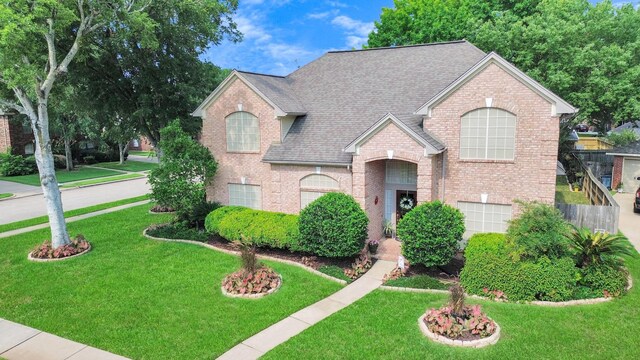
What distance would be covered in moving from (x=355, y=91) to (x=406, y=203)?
22.2 feet

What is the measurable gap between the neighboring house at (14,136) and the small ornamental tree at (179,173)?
37.3 m

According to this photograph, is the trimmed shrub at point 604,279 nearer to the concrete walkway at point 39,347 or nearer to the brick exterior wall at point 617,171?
the concrete walkway at point 39,347

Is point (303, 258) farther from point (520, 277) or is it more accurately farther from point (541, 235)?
point (541, 235)

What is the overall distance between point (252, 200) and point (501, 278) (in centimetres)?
1287

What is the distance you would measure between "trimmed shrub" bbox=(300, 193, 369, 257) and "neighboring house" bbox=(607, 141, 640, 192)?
79.5 feet

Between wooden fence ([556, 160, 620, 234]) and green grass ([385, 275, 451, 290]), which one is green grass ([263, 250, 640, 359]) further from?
wooden fence ([556, 160, 620, 234])

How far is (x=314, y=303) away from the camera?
43.5ft

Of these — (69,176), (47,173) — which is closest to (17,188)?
(69,176)

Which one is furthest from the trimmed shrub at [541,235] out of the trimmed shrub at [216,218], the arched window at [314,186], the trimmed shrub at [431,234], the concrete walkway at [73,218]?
the concrete walkway at [73,218]

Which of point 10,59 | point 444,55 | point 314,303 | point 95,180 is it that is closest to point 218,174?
point 10,59

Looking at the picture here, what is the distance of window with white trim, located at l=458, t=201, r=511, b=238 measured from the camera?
17.0 metres

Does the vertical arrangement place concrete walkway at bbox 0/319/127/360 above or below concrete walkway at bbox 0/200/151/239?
below

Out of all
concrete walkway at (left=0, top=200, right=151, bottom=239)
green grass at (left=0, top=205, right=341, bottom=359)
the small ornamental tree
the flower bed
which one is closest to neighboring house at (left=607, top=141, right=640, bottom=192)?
green grass at (left=0, top=205, right=341, bottom=359)

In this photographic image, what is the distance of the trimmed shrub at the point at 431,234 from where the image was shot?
48.3 ft
